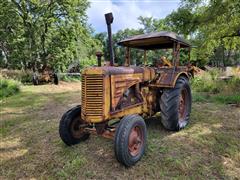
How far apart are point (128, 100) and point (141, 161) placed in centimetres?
105

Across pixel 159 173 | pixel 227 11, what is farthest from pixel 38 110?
pixel 227 11

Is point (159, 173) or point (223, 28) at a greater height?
point (223, 28)

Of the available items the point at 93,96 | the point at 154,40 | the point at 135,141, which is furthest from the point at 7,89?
the point at 135,141

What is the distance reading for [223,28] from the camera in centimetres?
1014

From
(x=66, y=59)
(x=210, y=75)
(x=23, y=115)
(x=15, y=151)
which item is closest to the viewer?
(x=15, y=151)

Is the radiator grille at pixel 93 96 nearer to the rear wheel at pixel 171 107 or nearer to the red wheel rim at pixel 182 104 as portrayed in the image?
the rear wheel at pixel 171 107

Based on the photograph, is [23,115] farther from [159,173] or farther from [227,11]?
[227,11]

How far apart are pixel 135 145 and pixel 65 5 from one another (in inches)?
642

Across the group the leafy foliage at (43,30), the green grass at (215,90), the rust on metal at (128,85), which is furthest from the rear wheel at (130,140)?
the leafy foliage at (43,30)

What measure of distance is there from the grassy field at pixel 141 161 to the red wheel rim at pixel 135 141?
0.20 m

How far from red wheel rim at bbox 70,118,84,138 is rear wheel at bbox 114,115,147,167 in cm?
108

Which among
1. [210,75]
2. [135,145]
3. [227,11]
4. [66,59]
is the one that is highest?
[227,11]

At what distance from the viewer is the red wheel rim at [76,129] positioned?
4097 millimetres

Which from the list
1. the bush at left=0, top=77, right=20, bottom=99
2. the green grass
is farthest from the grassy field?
the bush at left=0, top=77, right=20, bottom=99
